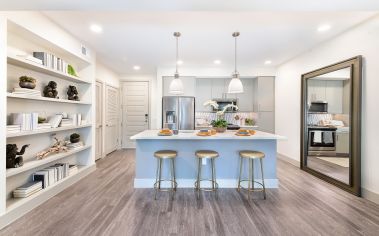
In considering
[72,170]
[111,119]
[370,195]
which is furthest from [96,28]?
[370,195]

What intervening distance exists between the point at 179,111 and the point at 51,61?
325cm

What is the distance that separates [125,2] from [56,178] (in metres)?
2.94

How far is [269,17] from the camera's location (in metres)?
2.68

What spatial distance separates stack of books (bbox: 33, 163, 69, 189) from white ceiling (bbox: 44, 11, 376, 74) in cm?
236

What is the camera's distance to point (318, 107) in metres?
4.21

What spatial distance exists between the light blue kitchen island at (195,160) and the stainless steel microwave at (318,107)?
1.74 meters

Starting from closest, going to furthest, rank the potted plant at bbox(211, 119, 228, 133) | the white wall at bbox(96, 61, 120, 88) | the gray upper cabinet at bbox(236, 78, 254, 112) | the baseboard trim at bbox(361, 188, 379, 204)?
the baseboard trim at bbox(361, 188, 379, 204) → the potted plant at bbox(211, 119, 228, 133) → the white wall at bbox(96, 61, 120, 88) → the gray upper cabinet at bbox(236, 78, 254, 112)

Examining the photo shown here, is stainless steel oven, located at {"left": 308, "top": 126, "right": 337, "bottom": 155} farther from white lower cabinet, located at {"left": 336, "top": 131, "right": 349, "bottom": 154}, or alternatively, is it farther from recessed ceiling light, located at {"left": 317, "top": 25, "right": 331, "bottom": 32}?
recessed ceiling light, located at {"left": 317, "top": 25, "right": 331, "bottom": 32}

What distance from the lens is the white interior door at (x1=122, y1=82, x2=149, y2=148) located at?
6434mm

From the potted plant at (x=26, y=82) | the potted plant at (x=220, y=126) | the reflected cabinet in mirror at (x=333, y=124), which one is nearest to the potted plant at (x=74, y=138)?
the potted plant at (x=26, y=82)

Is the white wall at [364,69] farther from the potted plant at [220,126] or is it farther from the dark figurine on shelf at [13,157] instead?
the dark figurine on shelf at [13,157]

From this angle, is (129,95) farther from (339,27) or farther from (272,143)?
(339,27)

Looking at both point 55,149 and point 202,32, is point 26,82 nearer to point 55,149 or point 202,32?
point 55,149

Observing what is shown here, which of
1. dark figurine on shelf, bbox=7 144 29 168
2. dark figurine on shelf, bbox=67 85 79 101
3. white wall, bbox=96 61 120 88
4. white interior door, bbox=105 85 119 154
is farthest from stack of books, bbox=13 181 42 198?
white wall, bbox=96 61 120 88
